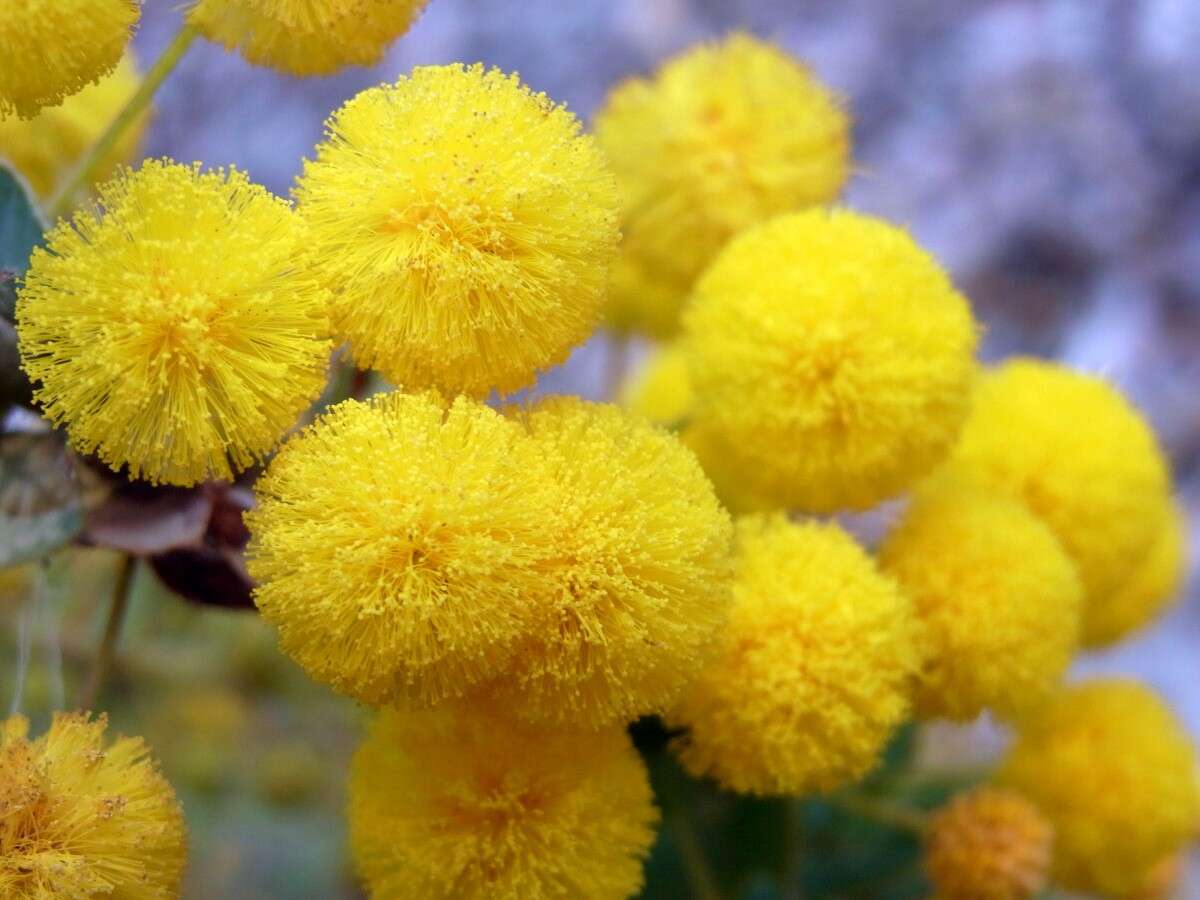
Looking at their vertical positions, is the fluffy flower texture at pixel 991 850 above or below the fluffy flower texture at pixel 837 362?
below

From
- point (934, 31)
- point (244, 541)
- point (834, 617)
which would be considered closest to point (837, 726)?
point (834, 617)

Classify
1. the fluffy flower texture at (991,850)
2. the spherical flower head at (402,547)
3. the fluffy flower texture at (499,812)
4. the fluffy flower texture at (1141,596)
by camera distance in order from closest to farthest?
the spherical flower head at (402,547) → the fluffy flower texture at (499,812) → the fluffy flower texture at (991,850) → the fluffy flower texture at (1141,596)

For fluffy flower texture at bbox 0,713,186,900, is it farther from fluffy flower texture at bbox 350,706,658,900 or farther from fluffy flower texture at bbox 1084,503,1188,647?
fluffy flower texture at bbox 1084,503,1188,647

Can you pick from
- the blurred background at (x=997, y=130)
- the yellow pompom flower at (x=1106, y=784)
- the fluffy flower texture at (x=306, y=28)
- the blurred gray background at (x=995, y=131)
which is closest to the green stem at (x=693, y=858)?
the yellow pompom flower at (x=1106, y=784)

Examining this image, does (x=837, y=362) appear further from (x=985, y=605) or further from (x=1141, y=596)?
(x=1141, y=596)

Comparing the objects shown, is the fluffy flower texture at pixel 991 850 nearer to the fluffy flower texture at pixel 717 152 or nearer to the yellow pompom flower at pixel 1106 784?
the yellow pompom flower at pixel 1106 784
